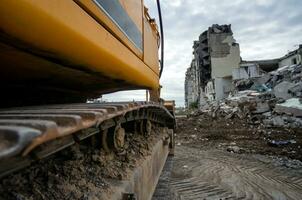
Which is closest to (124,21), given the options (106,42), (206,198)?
(106,42)

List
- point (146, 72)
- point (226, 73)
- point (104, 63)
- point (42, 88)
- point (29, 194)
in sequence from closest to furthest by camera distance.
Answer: point (29, 194) → point (104, 63) → point (42, 88) → point (146, 72) → point (226, 73)

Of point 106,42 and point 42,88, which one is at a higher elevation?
point 106,42

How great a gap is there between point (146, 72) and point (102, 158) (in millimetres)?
1687

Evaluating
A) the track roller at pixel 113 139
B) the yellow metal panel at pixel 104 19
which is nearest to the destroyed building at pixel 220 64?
the yellow metal panel at pixel 104 19

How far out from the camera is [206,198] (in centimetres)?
429

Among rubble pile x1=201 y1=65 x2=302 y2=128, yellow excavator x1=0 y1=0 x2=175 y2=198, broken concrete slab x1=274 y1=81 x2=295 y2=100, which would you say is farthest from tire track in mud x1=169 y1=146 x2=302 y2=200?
broken concrete slab x1=274 y1=81 x2=295 y2=100

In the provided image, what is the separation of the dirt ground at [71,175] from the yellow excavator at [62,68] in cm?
15

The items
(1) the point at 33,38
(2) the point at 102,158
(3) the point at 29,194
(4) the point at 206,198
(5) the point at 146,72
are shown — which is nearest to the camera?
(3) the point at 29,194

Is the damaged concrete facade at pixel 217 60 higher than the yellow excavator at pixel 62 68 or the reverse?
higher

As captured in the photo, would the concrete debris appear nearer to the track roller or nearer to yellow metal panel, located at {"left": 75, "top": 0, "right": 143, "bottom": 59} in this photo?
yellow metal panel, located at {"left": 75, "top": 0, "right": 143, "bottom": 59}

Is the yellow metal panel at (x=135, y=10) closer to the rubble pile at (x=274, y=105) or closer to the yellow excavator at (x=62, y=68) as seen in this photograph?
the yellow excavator at (x=62, y=68)

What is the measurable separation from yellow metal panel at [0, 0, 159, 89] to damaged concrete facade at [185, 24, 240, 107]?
122 ft

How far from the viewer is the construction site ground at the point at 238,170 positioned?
453 cm

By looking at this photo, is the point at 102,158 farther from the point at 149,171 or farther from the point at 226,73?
the point at 226,73
